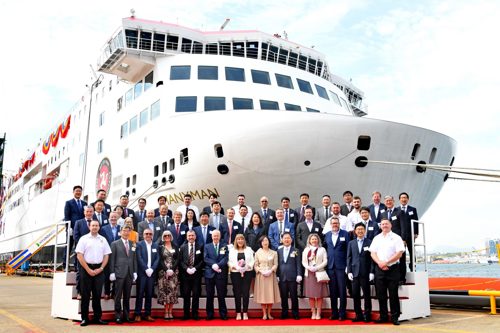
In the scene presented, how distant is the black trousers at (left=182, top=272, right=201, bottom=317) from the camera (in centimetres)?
743

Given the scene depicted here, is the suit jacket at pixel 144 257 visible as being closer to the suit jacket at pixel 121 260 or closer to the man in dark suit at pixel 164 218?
the suit jacket at pixel 121 260

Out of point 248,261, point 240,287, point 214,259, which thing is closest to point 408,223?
point 248,261

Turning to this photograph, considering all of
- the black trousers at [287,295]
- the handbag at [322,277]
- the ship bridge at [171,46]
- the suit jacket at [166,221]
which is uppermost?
the ship bridge at [171,46]

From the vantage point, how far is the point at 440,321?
6.97 m

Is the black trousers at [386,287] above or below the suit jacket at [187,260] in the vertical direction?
below

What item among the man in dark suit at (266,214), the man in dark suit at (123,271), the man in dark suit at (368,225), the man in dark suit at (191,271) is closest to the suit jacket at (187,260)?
the man in dark suit at (191,271)

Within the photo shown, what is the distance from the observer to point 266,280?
7.42 metres

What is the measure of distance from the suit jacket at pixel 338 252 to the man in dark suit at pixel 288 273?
0.49 meters

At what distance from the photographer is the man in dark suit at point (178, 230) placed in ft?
26.4

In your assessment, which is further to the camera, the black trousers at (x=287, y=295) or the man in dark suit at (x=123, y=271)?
the black trousers at (x=287, y=295)

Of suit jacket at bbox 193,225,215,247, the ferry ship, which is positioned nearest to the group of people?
suit jacket at bbox 193,225,215,247

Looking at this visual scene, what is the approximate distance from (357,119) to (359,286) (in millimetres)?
5830

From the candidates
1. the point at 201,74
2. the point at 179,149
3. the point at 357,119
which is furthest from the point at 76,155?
the point at 357,119

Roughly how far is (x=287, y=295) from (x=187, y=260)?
163 centimetres
